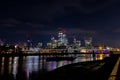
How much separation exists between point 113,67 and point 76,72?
663 cm

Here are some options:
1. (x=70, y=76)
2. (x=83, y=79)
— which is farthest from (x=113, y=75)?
(x=70, y=76)

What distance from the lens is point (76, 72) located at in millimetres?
15984

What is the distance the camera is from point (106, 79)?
8.27 meters

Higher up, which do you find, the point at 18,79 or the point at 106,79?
the point at 106,79

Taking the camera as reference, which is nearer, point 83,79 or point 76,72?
point 83,79

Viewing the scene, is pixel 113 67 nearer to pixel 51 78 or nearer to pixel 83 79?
pixel 83 79

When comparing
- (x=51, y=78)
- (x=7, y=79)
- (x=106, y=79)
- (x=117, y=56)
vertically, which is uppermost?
(x=117, y=56)

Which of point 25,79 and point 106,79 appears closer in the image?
point 106,79

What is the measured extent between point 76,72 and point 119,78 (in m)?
6.80

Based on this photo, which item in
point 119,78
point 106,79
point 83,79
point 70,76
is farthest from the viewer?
point 70,76

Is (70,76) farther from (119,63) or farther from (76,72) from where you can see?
(119,63)

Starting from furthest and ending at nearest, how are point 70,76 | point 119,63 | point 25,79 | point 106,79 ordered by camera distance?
point 25,79
point 70,76
point 119,63
point 106,79

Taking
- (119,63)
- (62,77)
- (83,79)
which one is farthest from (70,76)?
(119,63)

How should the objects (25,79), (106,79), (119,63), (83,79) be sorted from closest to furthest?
(106,79), (119,63), (83,79), (25,79)
